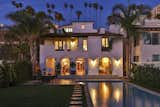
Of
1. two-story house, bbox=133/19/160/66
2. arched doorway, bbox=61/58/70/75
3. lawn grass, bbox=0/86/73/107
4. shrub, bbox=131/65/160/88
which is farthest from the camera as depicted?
arched doorway, bbox=61/58/70/75

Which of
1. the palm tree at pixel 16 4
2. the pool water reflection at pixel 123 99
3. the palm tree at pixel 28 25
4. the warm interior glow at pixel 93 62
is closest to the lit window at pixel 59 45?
the warm interior glow at pixel 93 62

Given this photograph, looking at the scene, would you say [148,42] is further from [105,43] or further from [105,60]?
[105,60]

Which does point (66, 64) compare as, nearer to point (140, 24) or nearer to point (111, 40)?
point (111, 40)

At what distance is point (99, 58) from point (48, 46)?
6.37m

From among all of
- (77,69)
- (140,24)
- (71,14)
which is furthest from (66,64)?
(71,14)

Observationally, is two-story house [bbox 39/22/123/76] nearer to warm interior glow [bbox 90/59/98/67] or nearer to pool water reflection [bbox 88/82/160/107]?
warm interior glow [bbox 90/59/98/67]

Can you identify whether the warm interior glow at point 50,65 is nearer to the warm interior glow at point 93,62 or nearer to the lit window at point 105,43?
the warm interior glow at point 93,62

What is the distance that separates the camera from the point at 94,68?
169 feet

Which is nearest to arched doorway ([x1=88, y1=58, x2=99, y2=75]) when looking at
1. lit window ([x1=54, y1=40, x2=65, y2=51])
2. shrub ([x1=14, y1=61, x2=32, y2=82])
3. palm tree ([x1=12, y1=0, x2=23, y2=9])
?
lit window ([x1=54, y1=40, x2=65, y2=51])

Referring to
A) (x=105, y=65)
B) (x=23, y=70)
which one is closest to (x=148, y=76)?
(x=23, y=70)

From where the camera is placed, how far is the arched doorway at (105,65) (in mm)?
52562

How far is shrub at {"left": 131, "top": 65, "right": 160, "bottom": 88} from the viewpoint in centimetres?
3000

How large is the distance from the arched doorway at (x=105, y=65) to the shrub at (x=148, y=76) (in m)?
12.4

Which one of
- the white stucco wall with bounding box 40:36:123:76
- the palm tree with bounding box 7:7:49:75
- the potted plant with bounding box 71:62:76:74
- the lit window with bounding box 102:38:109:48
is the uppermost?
the palm tree with bounding box 7:7:49:75
